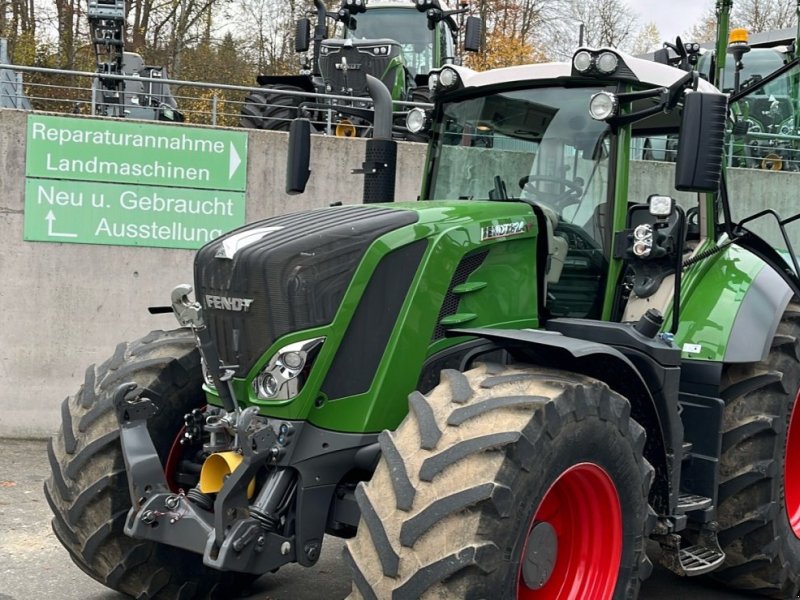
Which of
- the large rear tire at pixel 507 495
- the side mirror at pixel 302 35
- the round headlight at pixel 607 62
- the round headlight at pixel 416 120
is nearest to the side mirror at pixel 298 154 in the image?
the round headlight at pixel 416 120

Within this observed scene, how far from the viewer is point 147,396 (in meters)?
4.37

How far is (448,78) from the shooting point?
16.4ft

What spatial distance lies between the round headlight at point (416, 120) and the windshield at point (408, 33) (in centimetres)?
885

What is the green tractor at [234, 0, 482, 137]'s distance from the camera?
12.3 m

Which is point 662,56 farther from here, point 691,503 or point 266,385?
point 266,385

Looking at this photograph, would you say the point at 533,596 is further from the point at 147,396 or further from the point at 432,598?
the point at 147,396

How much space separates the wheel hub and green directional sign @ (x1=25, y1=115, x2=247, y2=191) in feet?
19.5

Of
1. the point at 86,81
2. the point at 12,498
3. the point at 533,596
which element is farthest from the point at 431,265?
the point at 86,81

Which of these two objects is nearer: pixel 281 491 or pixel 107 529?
pixel 281 491

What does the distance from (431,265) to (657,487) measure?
1.47 meters

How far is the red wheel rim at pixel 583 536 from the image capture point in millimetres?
3777

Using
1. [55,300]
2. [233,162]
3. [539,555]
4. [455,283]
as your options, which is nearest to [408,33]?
[233,162]

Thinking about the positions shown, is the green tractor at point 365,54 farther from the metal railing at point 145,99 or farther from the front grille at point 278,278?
the front grille at point 278,278

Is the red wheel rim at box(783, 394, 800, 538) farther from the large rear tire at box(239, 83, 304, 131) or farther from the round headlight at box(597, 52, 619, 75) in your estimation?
the large rear tire at box(239, 83, 304, 131)
